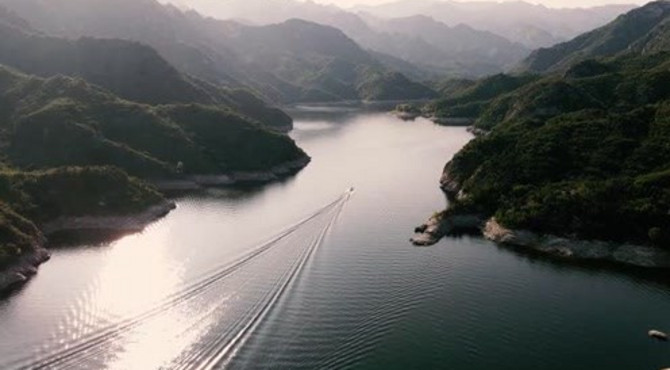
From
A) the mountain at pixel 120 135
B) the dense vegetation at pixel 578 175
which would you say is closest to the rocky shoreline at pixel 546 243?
the dense vegetation at pixel 578 175

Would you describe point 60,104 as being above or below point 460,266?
above

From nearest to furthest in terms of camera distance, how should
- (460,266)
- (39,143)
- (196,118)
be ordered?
1. (460,266)
2. (39,143)
3. (196,118)

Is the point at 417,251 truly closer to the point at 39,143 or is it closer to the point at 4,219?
the point at 4,219

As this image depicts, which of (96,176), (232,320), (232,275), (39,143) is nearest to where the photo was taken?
(232,320)

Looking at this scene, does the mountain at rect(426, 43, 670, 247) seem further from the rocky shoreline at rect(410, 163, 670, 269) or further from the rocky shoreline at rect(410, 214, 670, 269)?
the rocky shoreline at rect(410, 214, 670, 269)

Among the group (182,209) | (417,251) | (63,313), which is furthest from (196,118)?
(63,313)

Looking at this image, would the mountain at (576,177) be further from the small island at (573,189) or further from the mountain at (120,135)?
the mountain at (120,135)

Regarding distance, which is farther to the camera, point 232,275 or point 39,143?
point 39,143

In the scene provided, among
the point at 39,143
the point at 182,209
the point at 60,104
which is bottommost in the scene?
the point at 182,209
